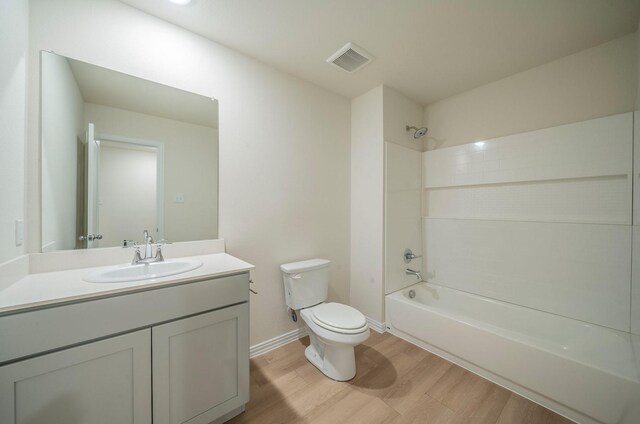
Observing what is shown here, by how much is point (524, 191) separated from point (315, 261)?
193cm

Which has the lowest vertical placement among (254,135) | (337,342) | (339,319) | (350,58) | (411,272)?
(337,342)

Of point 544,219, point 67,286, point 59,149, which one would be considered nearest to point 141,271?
point 67,286

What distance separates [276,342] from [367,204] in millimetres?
1545

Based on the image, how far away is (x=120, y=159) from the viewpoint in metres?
1.41

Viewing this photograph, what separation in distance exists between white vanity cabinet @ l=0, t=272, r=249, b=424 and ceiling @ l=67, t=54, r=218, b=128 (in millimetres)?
1155

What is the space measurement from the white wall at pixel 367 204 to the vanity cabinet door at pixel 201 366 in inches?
56.4

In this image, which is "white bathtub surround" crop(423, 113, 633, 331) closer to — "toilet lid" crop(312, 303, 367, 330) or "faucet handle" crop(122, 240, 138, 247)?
"toilet lid" crop(312, 303, 367, 330)

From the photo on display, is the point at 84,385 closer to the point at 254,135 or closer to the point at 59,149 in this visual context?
the point at 59,149

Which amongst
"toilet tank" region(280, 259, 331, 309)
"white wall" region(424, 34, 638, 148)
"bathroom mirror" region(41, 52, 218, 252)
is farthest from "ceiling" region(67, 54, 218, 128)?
"white wall" region(424, 34, 638, 148)

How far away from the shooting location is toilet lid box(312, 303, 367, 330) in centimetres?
162

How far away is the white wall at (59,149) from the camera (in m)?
1.22

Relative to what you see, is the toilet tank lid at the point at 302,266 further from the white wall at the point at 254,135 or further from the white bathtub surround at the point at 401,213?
the white bathtub surround at the point at 401,213

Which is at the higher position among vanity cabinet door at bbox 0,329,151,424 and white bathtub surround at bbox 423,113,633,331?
white bathtub surround at bbox 423,113,633,331

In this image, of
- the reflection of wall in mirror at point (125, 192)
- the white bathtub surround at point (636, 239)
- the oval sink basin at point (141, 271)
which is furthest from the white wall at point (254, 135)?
the white bathtub surround at point (636, 239)
